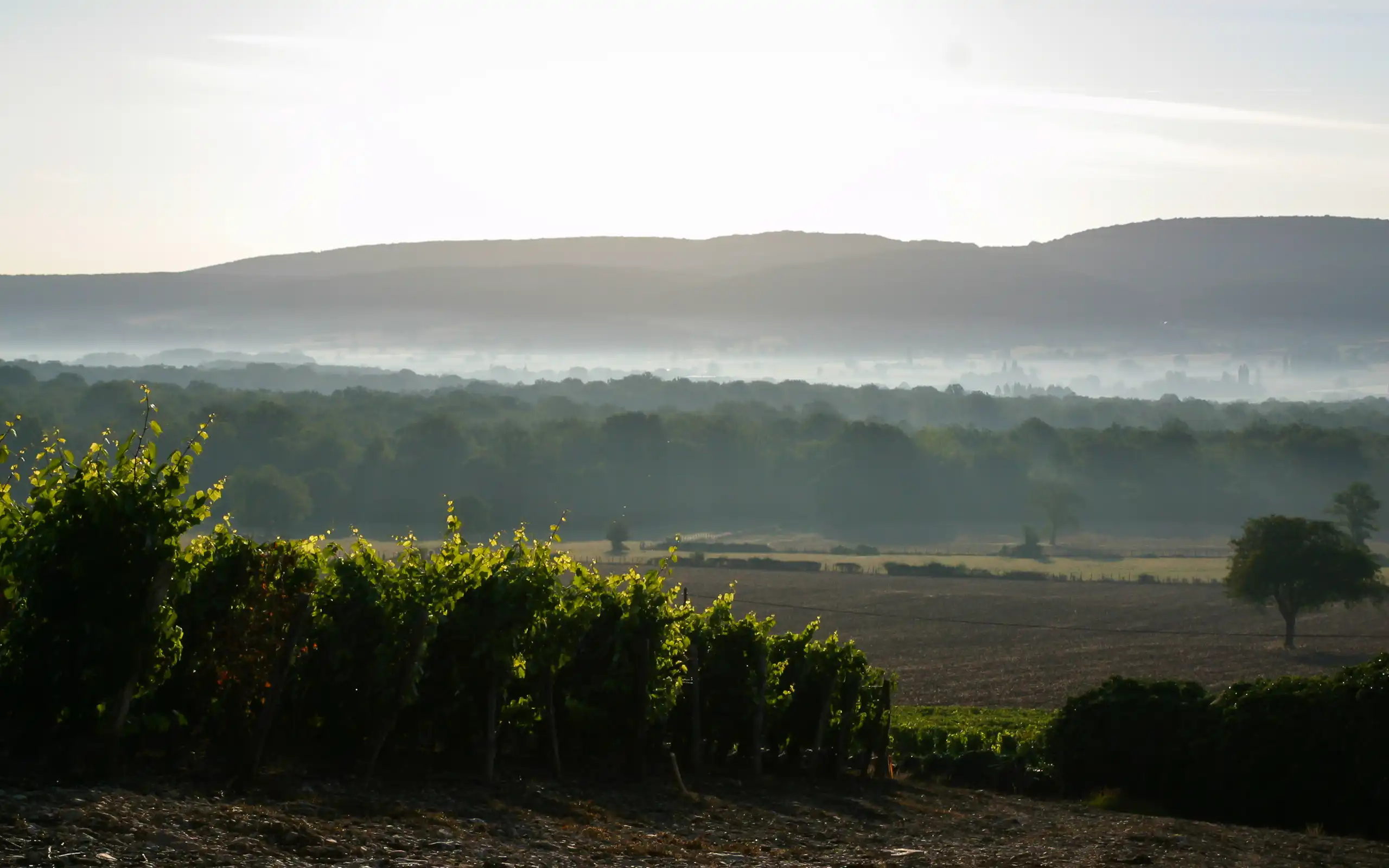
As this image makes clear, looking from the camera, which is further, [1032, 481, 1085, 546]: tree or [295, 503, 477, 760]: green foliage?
[1032, 481, 1085, 546]: tree

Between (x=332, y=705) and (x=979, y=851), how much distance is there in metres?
8.02

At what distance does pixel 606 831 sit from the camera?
14875mm

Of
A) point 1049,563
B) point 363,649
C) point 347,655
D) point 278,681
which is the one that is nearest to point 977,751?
point 363,649

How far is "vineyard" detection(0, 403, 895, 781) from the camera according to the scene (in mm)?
12930

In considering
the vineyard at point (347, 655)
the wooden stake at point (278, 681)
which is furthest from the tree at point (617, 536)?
the wooden stake at point (278, 681)

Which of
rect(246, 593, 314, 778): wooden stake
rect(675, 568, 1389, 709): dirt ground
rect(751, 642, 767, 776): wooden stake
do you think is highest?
rect(246, 593, 314, 778): wooden stake

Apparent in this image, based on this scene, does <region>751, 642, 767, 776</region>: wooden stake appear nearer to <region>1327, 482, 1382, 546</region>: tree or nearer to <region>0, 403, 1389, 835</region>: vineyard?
<region>0, 403, 1389, 835</region>: vineyard

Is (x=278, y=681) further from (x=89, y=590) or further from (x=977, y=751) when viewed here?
(x=977, y=751)

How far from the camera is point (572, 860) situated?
41.9ft

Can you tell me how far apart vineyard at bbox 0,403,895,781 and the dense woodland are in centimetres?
9963

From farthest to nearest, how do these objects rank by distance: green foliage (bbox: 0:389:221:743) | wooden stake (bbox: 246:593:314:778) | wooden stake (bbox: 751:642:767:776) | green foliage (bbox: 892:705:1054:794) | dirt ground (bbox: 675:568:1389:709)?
dirt ground (bbox: 675:568:1389:709) < green foliage (bbox: 892:705:1054:794) < wooden stake (bbox: 751:642:767:776) < wooden stake (bbox: 246:593:314:778) < green foliage (bbox: 0:389:221:743)

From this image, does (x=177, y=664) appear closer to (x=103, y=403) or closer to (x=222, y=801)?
(x=222, y=801)

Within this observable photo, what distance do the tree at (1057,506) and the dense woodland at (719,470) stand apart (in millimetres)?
1661

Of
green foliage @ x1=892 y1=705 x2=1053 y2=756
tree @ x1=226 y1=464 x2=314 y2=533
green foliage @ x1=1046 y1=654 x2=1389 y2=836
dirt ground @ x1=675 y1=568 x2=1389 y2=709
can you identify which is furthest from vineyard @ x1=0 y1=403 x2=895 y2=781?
tree @ x1=226 y1=464 x2=314 y2=533
